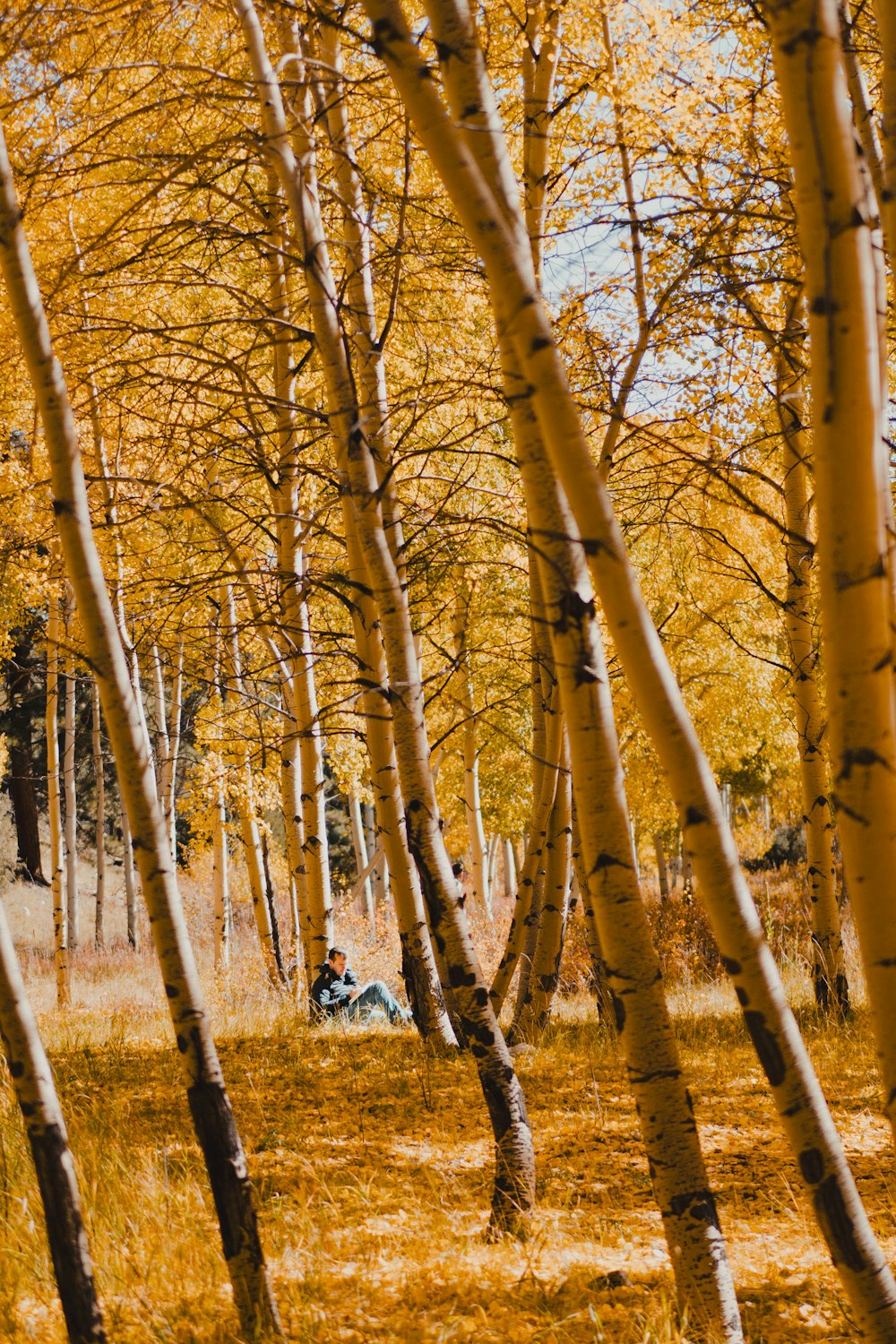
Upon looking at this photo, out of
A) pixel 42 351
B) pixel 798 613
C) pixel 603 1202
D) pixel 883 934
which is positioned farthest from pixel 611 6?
pixel 603 1202

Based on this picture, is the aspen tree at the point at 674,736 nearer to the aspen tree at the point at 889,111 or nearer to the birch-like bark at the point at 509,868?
the aspen tree at the point at 889,111

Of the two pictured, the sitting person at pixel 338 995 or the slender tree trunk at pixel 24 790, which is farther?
the slender tree trunk at pixel 24 790

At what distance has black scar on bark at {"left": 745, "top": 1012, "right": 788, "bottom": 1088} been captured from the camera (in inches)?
78.8

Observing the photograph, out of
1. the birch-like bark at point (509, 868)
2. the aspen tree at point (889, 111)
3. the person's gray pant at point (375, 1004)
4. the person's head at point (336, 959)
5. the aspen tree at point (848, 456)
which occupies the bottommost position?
the birch-like bark at point (509, 868)

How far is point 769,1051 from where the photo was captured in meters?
2.02

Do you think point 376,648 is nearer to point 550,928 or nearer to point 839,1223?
point 550,928

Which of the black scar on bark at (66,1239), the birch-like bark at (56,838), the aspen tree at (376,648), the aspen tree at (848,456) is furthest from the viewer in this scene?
the birch-like bark at (56,838)

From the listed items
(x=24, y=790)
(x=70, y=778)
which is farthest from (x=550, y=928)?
(x=24, y=790)

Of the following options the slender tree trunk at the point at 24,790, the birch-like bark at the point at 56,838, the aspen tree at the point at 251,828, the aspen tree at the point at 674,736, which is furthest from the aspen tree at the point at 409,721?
the slender tree trunk at the point at 24,790

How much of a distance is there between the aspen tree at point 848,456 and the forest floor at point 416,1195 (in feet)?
4.99

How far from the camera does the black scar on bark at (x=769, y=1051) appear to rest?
6.57 feet

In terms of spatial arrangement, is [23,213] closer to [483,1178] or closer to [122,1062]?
[483,1178]

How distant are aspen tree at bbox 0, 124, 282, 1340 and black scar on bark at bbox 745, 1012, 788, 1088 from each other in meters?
1.36

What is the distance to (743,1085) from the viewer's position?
4.94 meters
